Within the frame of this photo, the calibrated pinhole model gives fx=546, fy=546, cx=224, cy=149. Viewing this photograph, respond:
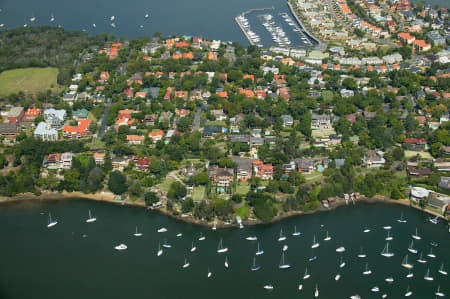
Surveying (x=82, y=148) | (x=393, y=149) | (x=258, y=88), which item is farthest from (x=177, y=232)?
(x=258, y=88)

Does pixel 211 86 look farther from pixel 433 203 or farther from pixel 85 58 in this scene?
pixel 433 203

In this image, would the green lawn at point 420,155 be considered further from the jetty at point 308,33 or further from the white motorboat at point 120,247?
the jetty at point 308,33

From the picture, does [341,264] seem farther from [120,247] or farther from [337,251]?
[120,247]

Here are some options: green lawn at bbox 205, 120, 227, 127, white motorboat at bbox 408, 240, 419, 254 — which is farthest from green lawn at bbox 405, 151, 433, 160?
green lawn at bbox 205, 120, 227, 127

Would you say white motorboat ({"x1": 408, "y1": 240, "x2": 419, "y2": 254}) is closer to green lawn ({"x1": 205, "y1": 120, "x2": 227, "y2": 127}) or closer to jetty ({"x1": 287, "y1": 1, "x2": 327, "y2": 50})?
green lawn ({"x1": 205, "y1": 120, "x2": 227, "y2": 127})

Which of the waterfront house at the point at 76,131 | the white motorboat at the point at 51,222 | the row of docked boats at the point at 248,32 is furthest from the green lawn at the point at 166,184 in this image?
the row of docked boats at the point at 248,32
